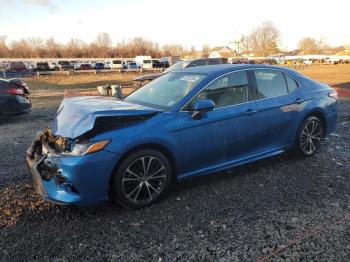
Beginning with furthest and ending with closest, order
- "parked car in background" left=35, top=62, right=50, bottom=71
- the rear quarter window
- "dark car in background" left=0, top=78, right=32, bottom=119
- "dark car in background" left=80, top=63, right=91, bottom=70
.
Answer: "dark car in background" left=80, top=63, right=91, bottom=70 < "parked car in background" left=35, top=62, right=50, bottom=71 < "dark car in background" left=0, top=78, right=32, bottom=119 < the rear quarter window

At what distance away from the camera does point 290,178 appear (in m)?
5.03

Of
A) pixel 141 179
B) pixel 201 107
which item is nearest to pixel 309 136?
pixel 201 107

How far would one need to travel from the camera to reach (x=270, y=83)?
17.4 feet

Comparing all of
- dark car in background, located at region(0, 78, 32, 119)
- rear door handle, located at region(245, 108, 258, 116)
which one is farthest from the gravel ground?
dark car in background, located at region(0, 78, 32, 119)

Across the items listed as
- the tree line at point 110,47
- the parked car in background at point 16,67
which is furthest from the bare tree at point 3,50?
the parked car in background at point 16,67

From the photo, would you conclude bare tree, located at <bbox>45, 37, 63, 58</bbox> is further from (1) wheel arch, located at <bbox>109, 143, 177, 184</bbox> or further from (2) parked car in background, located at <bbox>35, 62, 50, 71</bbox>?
(1) wheel arch, located at <bbox>109, 143, 177, 184</bbox>

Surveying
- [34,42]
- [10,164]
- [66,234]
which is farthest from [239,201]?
[34,42]

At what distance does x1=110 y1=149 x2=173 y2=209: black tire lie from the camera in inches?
155

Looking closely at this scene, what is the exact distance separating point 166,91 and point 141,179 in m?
1.48

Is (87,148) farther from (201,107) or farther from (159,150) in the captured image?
(201,107)

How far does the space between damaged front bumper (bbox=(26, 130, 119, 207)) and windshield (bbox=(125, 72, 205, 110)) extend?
46.8 inches

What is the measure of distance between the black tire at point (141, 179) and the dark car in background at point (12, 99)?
295 inches

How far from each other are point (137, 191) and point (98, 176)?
21.8 inches

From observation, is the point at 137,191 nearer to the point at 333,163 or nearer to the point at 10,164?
the point at 10,164
